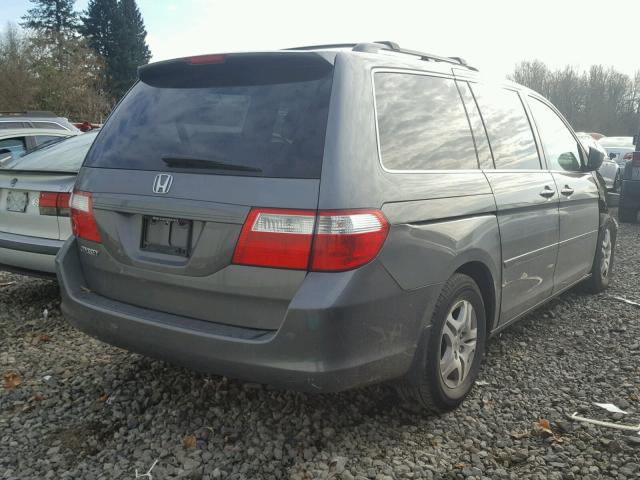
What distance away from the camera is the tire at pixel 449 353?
2908 mm

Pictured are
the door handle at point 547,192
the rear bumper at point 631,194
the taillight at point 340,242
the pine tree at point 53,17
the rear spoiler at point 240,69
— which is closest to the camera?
the taillight at point 340,242

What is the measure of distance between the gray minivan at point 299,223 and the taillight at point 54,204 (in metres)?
1.51

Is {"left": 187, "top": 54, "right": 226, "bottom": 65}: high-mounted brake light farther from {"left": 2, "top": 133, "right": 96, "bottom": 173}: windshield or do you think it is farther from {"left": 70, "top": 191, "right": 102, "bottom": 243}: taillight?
{"left": 2, "top": 133, "right": 96, "bottom": 173}: windshield

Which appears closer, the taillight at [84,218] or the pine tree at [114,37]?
the taillight at [84,218]

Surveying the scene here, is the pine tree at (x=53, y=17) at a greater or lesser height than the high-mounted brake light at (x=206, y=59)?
greater

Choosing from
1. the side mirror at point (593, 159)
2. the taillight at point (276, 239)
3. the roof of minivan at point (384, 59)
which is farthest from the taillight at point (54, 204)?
the side mirror at point (593, 159)

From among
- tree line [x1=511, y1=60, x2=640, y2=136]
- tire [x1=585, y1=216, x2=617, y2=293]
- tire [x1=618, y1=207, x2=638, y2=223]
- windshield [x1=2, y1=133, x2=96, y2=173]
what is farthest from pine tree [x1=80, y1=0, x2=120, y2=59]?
tire [x1=585, y1=216, x2=617, y2=293]

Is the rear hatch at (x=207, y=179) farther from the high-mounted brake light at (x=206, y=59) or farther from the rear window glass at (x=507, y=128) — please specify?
the rear window glass at (x=507, y=128)

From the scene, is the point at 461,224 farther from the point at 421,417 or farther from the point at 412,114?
the point at 421,417

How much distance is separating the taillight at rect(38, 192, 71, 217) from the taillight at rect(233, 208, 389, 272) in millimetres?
2574

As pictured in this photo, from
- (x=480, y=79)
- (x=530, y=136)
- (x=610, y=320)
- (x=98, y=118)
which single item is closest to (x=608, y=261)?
(x=610, y=320)

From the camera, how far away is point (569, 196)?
4398 mm

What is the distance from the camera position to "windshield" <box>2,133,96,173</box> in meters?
4.85

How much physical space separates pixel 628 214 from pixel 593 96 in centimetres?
6052
